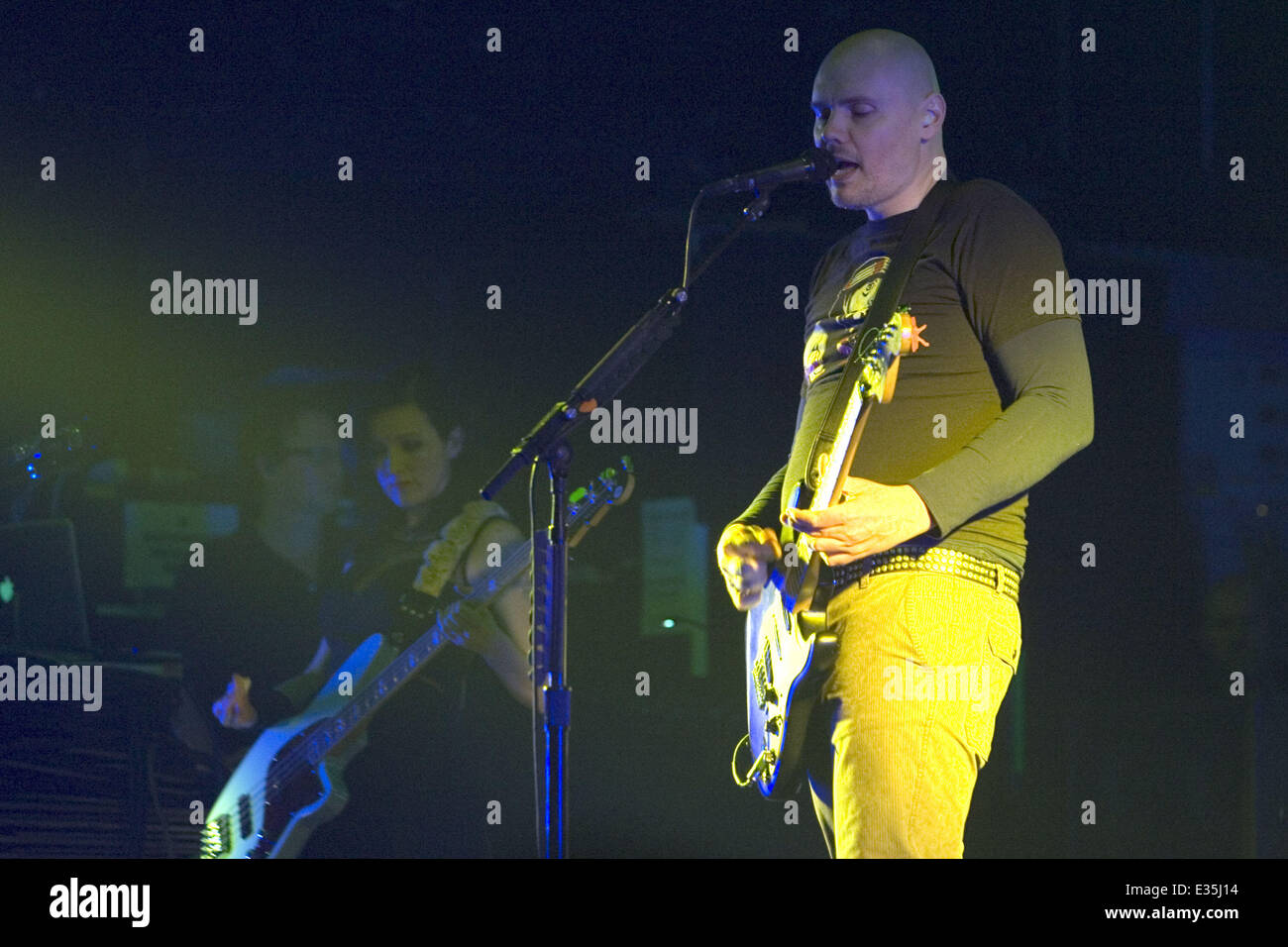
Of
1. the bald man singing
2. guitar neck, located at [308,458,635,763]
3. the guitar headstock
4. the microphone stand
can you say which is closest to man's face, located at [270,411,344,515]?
guitar neck, located at [308,458,635,763]

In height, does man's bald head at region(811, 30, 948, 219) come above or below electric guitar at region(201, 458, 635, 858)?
above

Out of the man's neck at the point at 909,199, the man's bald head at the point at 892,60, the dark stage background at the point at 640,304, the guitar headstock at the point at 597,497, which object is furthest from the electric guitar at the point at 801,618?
the dark stage background at the point at 640,304

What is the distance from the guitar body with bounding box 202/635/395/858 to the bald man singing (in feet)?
5.22

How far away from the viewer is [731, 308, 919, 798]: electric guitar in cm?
198

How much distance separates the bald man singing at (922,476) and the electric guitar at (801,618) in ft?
0.10

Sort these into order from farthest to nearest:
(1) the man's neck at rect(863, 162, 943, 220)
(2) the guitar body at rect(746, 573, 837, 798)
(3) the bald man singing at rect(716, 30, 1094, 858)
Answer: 1. (1) the man's neck at rect(863, 162, 943, 220)
2. (2) the guitar body at rect(746, 573, 837, 798)
3. (3) the bald man singing at rect(716, 30, 1094, 858)

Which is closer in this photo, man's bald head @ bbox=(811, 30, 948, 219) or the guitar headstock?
man's bald head @ bbox=(811, 30, 948, 219)

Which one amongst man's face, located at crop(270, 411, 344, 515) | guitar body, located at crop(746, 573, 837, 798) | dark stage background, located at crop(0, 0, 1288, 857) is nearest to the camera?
guitar body, located at crop(746, 573, 837, 798)

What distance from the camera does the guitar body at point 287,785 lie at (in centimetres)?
337

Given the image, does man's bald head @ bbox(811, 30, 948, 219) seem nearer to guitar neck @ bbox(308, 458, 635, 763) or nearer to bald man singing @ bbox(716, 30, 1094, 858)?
bald man singing @ bbox(716, 30, 1094, 858)

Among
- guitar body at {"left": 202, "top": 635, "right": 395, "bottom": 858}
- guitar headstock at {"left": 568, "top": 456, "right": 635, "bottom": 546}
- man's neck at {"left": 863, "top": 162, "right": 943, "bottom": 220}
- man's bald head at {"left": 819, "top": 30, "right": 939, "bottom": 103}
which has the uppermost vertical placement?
man's bald head at {"left": 819, "top": 30, "right": 939, "bottom": 103}

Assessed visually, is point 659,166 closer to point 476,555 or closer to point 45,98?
point 476,555

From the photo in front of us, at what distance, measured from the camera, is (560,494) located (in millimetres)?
2264
